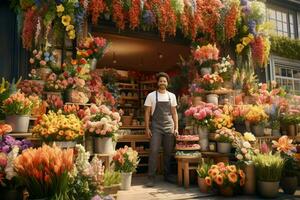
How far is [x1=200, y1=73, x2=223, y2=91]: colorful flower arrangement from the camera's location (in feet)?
22.9

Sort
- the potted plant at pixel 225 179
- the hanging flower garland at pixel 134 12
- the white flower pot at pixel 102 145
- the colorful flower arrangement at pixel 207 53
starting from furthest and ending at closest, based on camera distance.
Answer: the colorful flower arrangement at pixel 207 53 < the hanging flower garland at pixel 134 12 < the white flower pot at pixel 102 145 < the potted plant at pixel 225 179

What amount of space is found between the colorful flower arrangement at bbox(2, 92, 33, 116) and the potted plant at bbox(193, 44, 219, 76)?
418cm

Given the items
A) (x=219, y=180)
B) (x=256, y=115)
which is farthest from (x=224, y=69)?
(x=219, y=180)

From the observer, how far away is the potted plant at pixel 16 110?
4789mm

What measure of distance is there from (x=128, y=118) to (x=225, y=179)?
14.0ft

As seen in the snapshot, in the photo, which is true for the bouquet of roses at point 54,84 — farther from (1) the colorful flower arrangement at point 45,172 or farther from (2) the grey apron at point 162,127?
(1) the colorful flower arrangement at point 45,172

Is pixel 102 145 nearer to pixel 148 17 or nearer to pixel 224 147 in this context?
pixel 224 147

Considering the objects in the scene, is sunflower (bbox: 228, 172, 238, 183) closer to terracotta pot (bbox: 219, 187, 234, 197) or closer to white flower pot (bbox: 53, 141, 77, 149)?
terracotta pot (bbox: 219, 187, 234, 197)

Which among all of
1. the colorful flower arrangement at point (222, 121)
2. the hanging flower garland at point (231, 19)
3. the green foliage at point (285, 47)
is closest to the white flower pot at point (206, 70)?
the hanging flower garland at point (231, 19)

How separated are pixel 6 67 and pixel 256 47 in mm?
6107

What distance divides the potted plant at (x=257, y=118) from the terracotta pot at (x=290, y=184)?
1511mm

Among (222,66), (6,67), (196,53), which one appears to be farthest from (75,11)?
(222,66)

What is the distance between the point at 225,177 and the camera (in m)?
4.84

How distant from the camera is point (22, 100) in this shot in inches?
189
